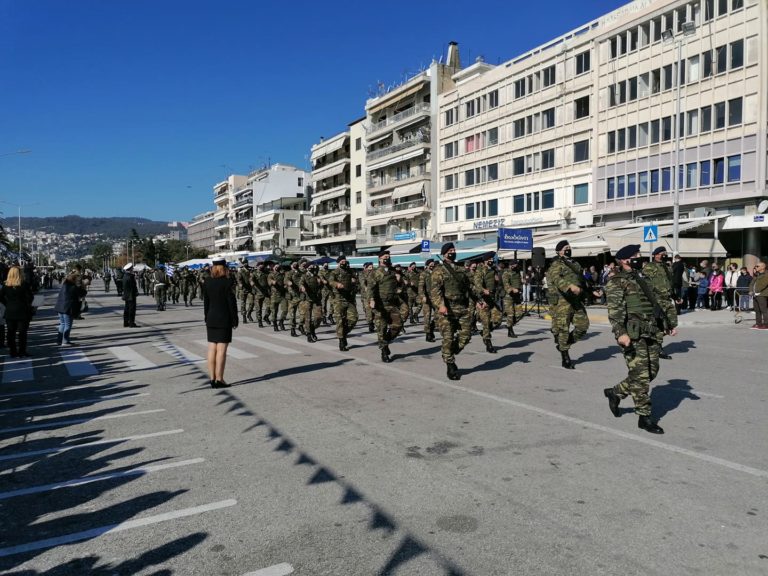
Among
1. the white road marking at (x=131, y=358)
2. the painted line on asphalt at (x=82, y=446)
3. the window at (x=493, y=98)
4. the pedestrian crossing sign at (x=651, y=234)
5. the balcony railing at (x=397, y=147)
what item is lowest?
the white road marking at (x=131, y=358)

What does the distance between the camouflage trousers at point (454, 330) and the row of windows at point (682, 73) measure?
28187 millimetres

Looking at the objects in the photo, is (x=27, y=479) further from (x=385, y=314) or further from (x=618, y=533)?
(x=385, y=314)

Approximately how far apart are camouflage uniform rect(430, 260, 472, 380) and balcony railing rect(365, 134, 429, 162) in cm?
4536

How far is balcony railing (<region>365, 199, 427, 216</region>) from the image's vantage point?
53734mm

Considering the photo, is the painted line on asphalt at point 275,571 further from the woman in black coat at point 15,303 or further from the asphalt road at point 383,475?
the woman in black coat at point 15,303

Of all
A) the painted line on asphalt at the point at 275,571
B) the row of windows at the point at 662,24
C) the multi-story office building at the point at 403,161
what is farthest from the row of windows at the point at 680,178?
the painted line on asphalt at the point at 275,571

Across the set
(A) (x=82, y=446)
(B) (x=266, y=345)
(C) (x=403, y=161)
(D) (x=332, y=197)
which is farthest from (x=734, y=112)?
(D) (x=332, y=197)

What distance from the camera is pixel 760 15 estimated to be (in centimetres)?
2839

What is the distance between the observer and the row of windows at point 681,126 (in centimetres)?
3014

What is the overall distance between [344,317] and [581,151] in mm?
31191

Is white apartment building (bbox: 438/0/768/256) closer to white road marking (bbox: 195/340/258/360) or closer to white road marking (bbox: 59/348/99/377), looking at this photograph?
white road marking (bbox: 195/340/258/360)

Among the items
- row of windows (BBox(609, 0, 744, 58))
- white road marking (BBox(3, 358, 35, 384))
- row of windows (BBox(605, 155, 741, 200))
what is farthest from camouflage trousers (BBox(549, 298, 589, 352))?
row of windows (BBox(609, 0, 744, 58))

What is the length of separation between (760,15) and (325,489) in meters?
33.7

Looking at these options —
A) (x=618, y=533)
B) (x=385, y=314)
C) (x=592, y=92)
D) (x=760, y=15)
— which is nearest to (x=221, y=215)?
(x=592, y=92)
